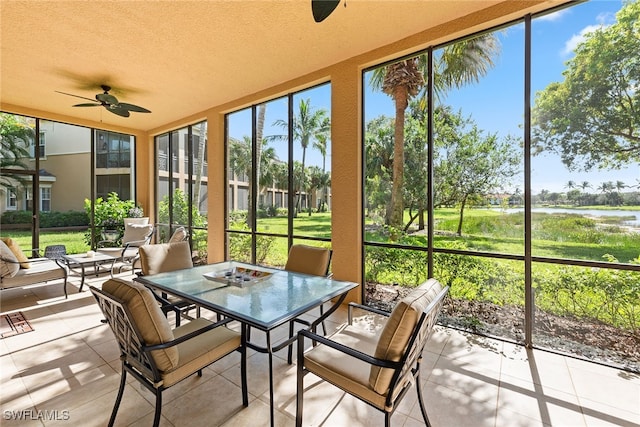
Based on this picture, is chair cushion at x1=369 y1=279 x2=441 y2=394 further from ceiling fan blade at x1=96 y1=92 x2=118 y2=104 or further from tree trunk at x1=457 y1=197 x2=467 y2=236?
ceiling fan blade at x1=96 y1=92 x2=118 y2=104

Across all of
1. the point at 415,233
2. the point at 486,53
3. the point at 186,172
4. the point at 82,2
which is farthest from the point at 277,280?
the point at 186,172

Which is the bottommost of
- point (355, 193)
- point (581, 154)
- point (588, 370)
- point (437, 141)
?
point (588, 370)

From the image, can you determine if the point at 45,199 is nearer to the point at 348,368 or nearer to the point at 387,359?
the point at 348,368

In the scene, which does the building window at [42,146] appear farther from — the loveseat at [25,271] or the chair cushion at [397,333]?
the chair cushion at [397,333]

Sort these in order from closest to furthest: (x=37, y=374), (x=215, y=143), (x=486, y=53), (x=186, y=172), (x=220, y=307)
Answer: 1. (x=220, y=307)
2. (x=37, y=374)
3. (x=486, y=53)
4. (x=215, y=143)
5. (x=186, y=172)

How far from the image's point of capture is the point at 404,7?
2615mm

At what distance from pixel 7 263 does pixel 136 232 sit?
2136 millimetres

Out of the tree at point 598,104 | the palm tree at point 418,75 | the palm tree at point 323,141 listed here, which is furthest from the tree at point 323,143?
the tree at point 598,104

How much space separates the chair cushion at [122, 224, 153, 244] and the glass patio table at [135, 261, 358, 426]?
12.0 feet

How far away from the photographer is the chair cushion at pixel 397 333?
4.20ft

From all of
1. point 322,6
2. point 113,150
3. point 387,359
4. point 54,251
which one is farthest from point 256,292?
point 113,150

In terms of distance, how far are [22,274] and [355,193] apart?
4623mm

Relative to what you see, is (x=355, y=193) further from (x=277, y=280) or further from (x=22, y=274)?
(x=22, y=274)

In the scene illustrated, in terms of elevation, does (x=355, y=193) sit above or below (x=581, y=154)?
below
